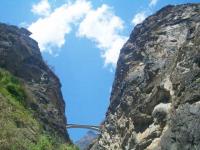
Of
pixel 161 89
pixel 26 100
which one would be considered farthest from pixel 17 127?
pixel 161 89

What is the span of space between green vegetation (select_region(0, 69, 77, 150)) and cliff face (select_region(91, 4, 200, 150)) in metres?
6.43

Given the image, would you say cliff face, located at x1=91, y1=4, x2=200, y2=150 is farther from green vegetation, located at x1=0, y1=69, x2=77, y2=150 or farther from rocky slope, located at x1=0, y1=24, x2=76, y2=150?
green vegetation, located at x1=0, y1=69, x2=77, y2=150

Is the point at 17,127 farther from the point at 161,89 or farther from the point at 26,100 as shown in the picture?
the point at 161,89

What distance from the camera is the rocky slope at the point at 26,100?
23270mm

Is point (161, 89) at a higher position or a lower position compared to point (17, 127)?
higher

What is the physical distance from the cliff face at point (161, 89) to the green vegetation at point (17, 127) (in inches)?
253

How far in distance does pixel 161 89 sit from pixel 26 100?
996cm

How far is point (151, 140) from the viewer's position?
33.5 metres

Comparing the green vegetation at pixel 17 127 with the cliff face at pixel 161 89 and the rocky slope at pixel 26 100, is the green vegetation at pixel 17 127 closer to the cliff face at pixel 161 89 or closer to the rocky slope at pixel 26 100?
the rocky slope at pixel 26 100

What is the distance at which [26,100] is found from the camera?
1447 inches

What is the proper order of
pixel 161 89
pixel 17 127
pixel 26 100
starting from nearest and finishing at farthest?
pixel 17 127
pixel 161 89
pixel 26 100

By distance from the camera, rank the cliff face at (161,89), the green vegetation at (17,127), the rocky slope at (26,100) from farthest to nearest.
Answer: the cliff face at (161,89), the rocky slope at (26,100), the green vegetation at (17,127)

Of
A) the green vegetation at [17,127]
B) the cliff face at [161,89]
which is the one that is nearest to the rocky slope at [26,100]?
the green vegetation at [17,127]

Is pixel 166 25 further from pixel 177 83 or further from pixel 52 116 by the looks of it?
pixel 177 83
